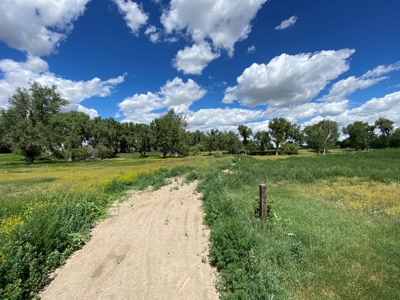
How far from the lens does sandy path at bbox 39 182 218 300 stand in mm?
4336

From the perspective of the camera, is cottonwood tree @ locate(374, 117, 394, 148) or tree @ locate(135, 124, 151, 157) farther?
cottonwood tree @ locate(374, 117, 394, 148)

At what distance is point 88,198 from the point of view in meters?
10.1

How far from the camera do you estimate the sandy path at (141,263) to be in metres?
4.34

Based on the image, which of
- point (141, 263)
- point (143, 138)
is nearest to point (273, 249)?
point (141, 263)

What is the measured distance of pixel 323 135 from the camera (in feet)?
273

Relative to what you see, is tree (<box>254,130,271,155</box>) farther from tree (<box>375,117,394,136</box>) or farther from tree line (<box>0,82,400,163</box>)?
tree (<box>375,117,394,136</box>)

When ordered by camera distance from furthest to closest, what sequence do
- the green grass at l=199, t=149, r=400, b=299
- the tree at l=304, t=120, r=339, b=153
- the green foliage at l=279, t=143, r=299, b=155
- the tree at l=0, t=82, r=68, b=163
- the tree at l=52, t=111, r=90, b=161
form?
the tree at l=304, t=120, r=339, b=153, the green foliage at l=279, t=143, r=299, b=155, the tree at l=52, t=111, r=90, b=161, the tree at l=0, t=82, r=68, b=163, the green grass at l=199, t=149, r=400, b=299

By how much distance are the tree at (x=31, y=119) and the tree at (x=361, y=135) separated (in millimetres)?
110478

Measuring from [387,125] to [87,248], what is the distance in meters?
124

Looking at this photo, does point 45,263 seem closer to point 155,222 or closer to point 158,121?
point 155,222

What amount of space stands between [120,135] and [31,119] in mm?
47304

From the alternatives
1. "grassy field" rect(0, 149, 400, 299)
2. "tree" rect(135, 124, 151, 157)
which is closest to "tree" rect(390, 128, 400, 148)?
"grassy field" rect(0, 149, 400, 299)

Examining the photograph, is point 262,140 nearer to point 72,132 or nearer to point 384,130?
point 384,130

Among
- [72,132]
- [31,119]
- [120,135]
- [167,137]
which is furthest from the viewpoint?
[120,135]
